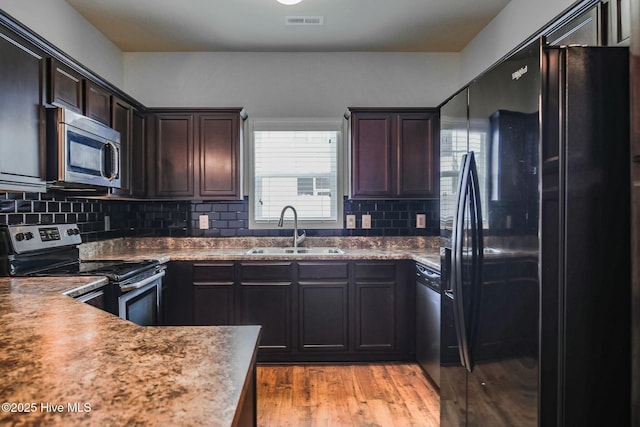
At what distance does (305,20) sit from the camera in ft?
10.4

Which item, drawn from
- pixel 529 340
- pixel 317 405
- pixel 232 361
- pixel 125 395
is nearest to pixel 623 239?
pixel 529 340

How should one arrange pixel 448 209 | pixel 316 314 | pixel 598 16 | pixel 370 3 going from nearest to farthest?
pixel 598 16 → pixel 448 209 → pixel 370 3 → pixel 316 314

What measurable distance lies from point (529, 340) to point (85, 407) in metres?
1.32

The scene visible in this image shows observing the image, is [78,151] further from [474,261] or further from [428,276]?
[428,276]

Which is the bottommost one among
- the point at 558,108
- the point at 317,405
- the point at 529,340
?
the point at 317,405

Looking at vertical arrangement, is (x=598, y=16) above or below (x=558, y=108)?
above

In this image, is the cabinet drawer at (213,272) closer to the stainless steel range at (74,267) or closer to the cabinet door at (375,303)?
the stainless steel range at (74,267)

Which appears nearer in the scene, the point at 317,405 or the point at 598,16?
the point at 598,16

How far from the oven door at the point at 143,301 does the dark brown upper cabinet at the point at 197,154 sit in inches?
32.5

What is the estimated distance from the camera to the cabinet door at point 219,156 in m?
3.48

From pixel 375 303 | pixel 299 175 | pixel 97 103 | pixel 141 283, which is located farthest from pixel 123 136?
pixel 375 303

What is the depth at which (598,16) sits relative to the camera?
1820 mm

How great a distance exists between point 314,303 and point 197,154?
1.61 metres

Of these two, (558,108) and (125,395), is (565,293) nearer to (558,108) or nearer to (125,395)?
(558,108)
